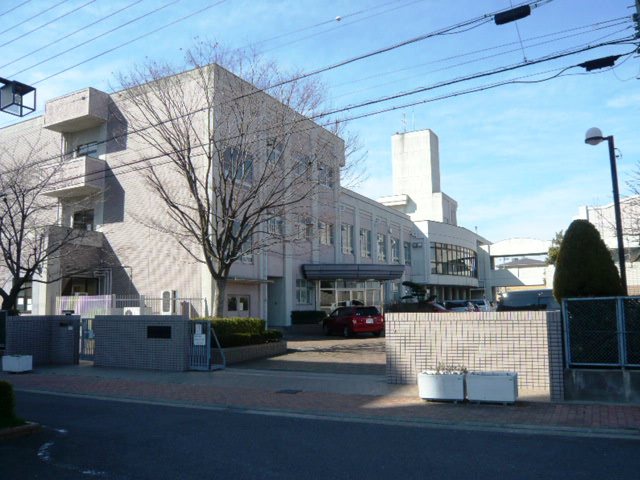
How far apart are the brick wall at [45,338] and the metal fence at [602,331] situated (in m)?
15.1

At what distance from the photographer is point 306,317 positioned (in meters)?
31.4

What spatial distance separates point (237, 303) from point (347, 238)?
11572 millimetres

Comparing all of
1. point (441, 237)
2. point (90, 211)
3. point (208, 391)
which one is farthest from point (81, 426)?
point (441, 237)

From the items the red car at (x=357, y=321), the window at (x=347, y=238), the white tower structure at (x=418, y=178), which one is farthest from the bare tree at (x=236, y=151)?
the white tower structure at (x=418, y=178)

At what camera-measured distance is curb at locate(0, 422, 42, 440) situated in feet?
27.6

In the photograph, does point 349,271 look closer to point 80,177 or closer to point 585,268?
point 80,177

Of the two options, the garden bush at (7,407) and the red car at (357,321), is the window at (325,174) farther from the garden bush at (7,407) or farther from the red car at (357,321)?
the garden bush at (7,407)

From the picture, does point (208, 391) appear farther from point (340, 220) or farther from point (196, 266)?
point (340, 220)

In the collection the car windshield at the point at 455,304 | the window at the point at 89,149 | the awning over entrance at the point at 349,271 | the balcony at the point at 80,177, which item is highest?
the window at the point at 89,149

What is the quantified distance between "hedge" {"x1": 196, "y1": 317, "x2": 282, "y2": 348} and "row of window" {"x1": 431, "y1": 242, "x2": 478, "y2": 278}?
99.1ft

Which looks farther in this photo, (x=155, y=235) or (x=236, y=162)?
(x=155, y=235)

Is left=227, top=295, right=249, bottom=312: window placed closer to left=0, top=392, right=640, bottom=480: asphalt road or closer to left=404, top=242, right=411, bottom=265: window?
left=0, top=392, right=640, bottom=480: asphalt road

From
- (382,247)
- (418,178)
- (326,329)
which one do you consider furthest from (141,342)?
(418,178)

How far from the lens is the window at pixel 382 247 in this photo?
4203 cm
